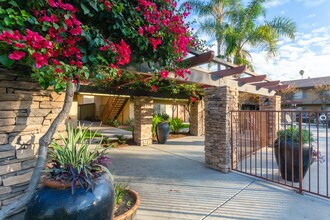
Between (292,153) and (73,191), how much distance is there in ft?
13.2

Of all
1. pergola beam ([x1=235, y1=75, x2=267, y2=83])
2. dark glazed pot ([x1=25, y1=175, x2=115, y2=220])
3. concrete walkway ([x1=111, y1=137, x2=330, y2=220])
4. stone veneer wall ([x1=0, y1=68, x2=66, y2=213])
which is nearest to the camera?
dark glazed pot ([x1=25, y1=175, x2=115, y2=220])

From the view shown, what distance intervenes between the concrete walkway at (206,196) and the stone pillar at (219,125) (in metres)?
0.31

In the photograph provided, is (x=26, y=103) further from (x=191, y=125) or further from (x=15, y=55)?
(x=191, y=125)

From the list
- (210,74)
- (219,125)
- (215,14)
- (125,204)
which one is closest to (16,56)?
(125,204)

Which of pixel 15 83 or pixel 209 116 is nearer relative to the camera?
pixel 15 83

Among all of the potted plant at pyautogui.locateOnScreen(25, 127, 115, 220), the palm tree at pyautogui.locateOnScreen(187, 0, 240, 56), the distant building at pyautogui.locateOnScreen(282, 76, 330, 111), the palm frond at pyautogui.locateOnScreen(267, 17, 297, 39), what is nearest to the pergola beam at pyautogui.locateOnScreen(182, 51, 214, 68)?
the potted plant at pyautogui.locateOnScreen(25, 127, 115, 220)

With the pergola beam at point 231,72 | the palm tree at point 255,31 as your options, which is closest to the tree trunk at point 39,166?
the pergola beam at point 231,72

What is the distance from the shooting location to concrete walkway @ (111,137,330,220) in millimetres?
2959

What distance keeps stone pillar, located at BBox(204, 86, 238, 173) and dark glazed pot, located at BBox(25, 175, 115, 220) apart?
3.52 meters

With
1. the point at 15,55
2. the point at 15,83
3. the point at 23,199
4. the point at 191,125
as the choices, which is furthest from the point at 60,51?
the point at 191,125

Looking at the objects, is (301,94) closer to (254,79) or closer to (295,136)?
(254,79)

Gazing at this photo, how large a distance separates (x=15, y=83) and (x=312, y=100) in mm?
29424

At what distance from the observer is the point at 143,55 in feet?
9.54

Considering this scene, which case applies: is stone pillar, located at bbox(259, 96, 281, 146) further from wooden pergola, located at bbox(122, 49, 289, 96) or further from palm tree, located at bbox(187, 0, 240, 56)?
palm tree, located at bbox(187, 0, 240, 56)
